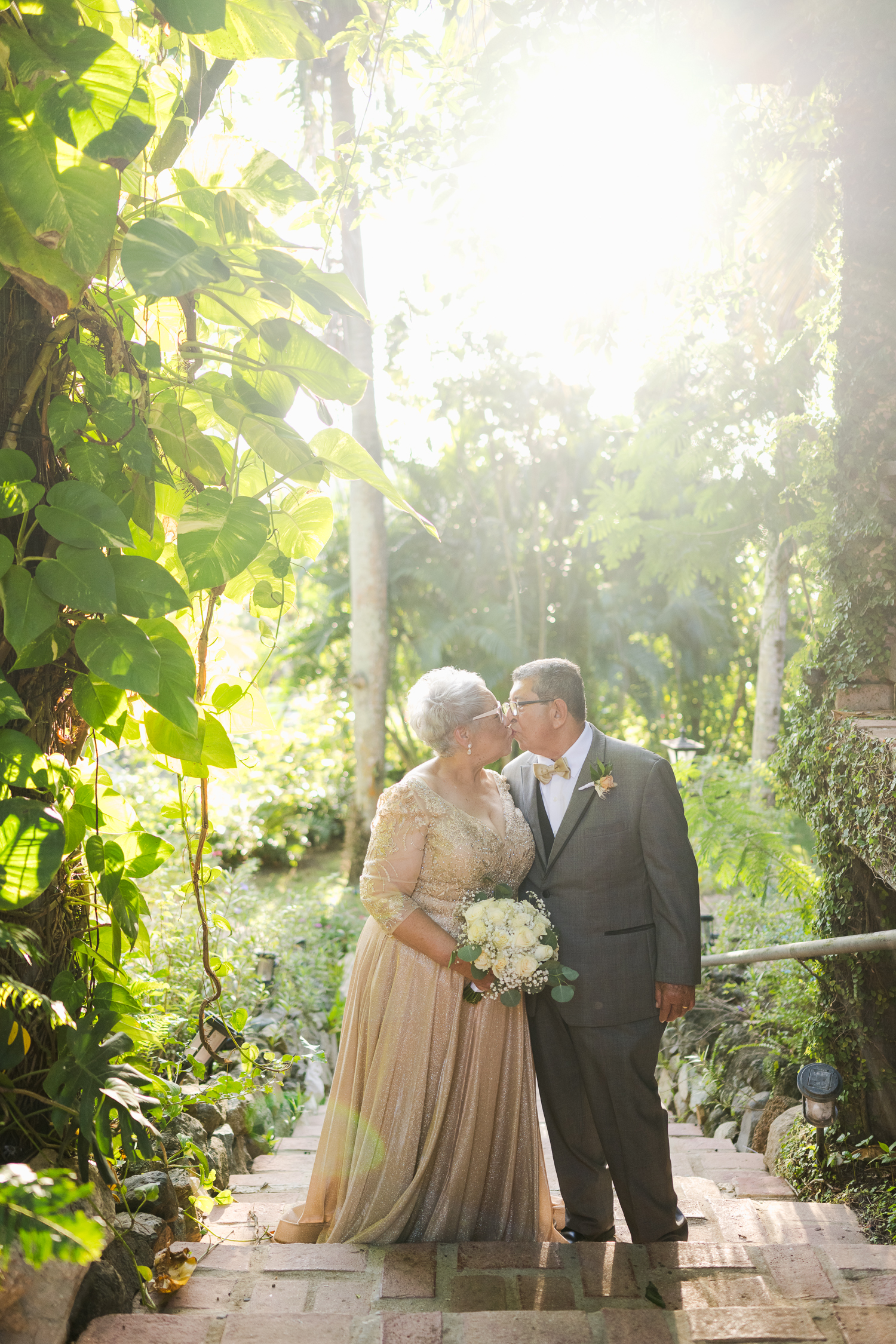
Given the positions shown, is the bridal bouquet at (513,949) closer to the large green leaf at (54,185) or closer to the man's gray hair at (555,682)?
the man's gray hair at (555,682)

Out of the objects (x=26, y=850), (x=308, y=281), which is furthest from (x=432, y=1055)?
(x=308, y=281)

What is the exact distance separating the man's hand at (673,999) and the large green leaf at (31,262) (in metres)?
2.20

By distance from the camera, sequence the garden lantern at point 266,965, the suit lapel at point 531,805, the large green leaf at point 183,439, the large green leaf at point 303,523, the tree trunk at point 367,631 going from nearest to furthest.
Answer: the large green leaf at point 183,439 < the large green leaf at point 303,523 < the suit lapel at point 531,805 < the garden lantern at point 266,965 < the tree trunk at point 367,631

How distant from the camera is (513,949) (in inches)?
91.4

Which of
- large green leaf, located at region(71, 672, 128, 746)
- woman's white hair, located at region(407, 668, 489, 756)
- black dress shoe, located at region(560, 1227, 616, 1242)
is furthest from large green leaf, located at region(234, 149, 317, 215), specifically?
black dress shoe, located at region(560, 1227, 616, 1242)

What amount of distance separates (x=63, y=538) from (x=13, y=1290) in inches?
43.4

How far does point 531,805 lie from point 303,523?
1310 millimetres

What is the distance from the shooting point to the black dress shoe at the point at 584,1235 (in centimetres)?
261

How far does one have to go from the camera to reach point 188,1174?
2314 mm

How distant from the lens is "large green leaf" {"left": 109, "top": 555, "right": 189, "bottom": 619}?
1400 mm

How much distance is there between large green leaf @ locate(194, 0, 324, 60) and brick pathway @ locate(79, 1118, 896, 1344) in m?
2.13

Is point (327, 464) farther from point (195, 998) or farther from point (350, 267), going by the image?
point (350, 267)

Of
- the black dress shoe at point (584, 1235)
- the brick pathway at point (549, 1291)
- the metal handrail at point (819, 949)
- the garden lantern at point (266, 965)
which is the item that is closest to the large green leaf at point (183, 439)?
the brick pathway at point (549, 1291)

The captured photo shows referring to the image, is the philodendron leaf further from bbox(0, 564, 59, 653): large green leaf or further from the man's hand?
the man's hand
